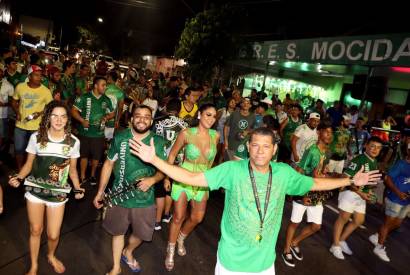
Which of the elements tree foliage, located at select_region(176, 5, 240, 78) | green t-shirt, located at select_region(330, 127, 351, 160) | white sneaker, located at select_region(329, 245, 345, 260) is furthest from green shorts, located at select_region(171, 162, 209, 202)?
tree foliage, located at select_region(176, 5, 240, 78)

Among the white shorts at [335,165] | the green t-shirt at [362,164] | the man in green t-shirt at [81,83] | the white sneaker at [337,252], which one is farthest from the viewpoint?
the man in green t-shirt at [81,83]

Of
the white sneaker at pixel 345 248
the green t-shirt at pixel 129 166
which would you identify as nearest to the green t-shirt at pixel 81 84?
the green t-shirt at pixel 129 166

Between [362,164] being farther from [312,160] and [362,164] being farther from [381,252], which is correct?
[381,252]

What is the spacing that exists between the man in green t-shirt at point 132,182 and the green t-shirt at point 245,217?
106 cm

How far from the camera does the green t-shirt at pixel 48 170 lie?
135 inches

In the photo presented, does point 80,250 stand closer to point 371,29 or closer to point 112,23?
point 371,29

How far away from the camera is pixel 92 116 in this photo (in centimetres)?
636

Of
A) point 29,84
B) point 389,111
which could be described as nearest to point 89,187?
point 29,84

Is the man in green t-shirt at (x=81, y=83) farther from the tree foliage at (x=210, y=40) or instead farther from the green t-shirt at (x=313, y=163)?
the tree foliage at (x=210, y=40)

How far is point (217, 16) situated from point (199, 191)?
1130cm

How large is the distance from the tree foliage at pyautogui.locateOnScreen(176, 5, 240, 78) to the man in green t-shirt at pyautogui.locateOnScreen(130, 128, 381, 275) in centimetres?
1214

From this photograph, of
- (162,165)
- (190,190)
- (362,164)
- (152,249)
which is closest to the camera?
(162,165)

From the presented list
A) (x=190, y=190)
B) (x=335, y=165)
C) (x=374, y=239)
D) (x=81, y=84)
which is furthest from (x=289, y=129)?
(x=81, y=84)

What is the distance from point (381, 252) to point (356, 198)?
4.28 ft
